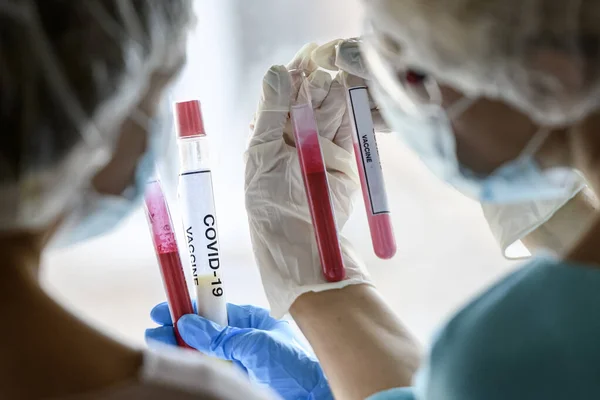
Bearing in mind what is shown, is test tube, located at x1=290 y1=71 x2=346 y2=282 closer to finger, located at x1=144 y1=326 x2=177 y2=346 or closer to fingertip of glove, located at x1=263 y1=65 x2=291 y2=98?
fingertip of glove, located at x1=263 y1=65 x2=291 y2=98

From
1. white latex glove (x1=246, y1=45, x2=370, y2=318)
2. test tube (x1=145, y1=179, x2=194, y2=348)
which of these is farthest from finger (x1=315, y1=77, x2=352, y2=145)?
test tube (x1=145, y1=179, x2=194, y2=348)

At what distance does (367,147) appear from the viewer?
98cm

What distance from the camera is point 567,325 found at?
555 millimetres

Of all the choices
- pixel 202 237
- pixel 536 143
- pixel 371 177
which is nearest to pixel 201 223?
pixel 202 237

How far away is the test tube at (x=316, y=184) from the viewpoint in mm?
988

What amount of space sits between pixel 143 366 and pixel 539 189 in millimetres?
493

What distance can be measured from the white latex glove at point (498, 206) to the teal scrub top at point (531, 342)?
440 mm

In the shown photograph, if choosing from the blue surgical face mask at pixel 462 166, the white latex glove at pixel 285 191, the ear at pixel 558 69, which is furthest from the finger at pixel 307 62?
the ear at pixel 558 69

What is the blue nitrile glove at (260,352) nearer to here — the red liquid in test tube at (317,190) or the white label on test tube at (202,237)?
the white label on test tube at (202,237)

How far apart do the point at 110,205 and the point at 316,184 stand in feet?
1.33

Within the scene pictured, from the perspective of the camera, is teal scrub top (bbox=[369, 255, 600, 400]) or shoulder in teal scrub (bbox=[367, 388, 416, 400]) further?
shoulder in teal scrub (bbox=[367, 388, 416, 400])

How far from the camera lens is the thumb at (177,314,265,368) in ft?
3.14

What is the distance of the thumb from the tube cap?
0.27 m

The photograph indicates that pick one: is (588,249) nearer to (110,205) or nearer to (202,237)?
(110,205)
